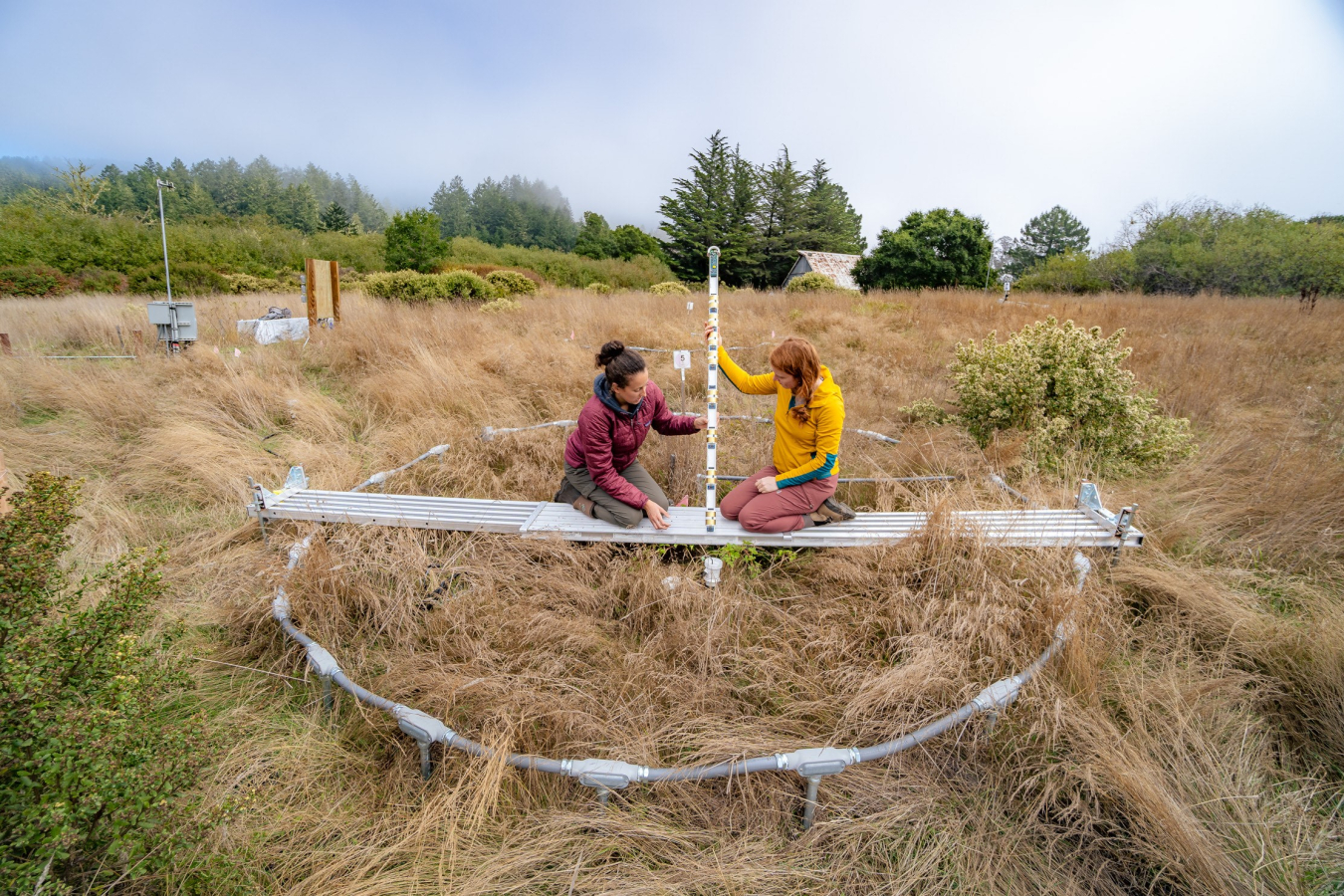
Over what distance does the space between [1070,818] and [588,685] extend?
179 cm

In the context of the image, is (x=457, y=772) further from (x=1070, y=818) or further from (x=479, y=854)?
(x=1070, y=818)

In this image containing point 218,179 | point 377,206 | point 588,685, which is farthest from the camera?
point 377,206

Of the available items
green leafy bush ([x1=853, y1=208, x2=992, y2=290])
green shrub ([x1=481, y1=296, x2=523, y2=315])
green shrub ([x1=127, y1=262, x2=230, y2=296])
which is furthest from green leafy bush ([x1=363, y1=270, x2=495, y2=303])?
green leafy bush ([x1=853, y1=208, x2=992, y2=290])

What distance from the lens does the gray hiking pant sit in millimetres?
3545

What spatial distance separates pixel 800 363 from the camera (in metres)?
3.35

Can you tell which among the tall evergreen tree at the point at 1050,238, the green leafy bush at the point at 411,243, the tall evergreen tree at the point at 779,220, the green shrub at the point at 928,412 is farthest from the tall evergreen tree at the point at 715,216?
the tall evergreen tree at the point at 1050,238

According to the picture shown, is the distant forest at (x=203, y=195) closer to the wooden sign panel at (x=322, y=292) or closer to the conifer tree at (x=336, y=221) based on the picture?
the conifer tree at (x=336, y=221)

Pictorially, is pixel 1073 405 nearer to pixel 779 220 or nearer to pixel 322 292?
pixel 322 292

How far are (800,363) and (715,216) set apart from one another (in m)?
32.1

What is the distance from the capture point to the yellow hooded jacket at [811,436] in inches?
135

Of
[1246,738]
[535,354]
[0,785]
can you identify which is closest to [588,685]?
[0,785]

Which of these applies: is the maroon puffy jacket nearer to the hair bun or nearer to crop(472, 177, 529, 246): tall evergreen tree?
the hair bun

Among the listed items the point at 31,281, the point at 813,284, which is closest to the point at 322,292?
the point at 813,284

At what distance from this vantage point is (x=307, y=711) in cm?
255
